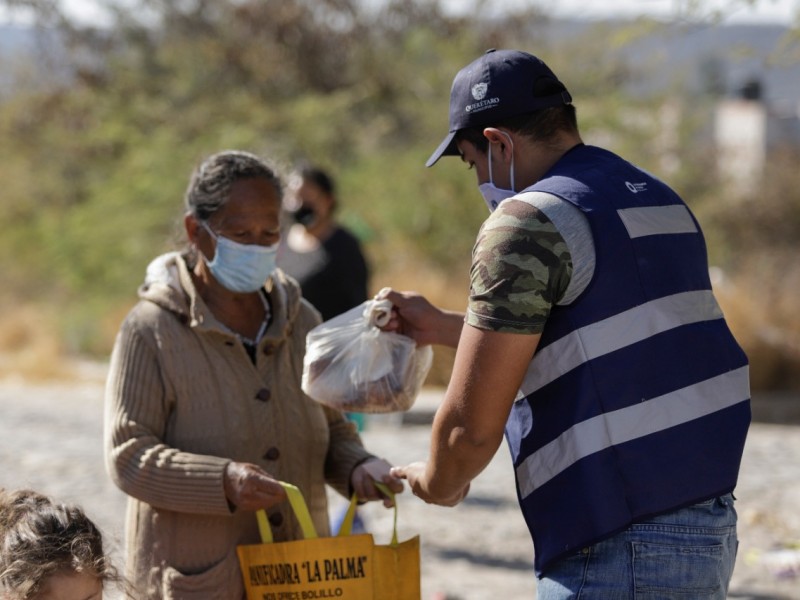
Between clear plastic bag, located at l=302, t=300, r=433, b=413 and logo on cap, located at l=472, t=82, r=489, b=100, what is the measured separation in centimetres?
85

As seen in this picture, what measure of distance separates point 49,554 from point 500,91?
5.06 ft

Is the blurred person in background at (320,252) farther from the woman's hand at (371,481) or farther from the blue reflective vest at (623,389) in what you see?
the blue reflective vest at (623,389)

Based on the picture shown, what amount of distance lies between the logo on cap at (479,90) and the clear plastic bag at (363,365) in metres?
0.85

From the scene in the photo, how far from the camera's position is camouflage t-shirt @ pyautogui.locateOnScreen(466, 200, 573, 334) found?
2672mm

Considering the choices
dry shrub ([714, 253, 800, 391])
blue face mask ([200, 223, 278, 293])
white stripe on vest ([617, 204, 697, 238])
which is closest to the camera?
white stripe on vest ([617, 204, 697, 238])

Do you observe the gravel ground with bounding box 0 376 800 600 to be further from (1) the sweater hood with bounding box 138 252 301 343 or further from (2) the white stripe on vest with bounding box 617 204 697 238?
(2) the white stripe on vest with bounding box 617 204 697 238

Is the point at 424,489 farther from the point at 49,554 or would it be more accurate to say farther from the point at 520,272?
the point at 49,554

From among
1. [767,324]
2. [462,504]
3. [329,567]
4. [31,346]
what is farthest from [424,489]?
[31,346]

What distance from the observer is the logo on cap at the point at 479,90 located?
9.59 ft

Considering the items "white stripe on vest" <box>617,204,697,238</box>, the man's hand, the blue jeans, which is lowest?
the blue jeans

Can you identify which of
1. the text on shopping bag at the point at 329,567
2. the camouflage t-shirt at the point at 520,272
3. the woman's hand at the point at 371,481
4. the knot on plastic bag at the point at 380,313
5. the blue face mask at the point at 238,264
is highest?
the blue face mask at the point at 238,264

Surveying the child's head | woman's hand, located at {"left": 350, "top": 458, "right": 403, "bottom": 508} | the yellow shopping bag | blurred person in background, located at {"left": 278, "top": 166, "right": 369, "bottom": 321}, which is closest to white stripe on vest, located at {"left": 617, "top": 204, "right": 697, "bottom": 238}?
the yellow shopping bag

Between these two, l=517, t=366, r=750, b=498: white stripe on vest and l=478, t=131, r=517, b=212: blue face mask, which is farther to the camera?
l=478, t=131, r=517, b=212: blue face mask

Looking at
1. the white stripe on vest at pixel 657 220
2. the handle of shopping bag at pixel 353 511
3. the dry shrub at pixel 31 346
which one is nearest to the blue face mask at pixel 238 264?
the handle of shopping bag at pixel 353 511
